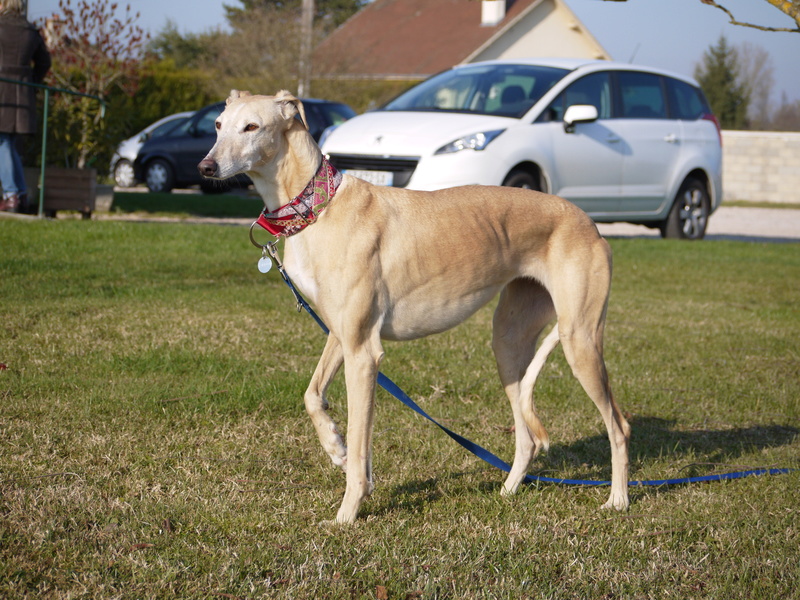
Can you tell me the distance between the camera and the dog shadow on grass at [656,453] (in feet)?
13.7

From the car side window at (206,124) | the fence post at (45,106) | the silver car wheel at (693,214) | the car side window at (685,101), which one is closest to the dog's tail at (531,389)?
the fence post at (45,106)

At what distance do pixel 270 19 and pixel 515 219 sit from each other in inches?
1176

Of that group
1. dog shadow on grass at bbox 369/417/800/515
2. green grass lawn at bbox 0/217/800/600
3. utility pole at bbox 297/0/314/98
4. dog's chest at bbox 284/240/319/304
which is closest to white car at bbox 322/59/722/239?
green grass lawn at bbox 0/217/800/600

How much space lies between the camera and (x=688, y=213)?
1303 centimetres

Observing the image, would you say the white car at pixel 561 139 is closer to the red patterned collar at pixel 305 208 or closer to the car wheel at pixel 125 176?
the red patterned collar at pixel 305 208

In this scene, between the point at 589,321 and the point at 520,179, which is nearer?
the point at 589,321

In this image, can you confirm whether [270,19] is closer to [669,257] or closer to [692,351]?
[669,257]

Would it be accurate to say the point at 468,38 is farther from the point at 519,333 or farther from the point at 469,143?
the point at 519,333

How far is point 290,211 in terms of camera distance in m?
3.58

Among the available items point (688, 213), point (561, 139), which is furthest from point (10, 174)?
point (688, 213)

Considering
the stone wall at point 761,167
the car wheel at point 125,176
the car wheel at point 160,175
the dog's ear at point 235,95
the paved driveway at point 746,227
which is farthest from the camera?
the stone wall at point 761,167

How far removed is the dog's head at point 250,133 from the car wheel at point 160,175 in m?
16.7

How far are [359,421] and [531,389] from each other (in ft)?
3.29

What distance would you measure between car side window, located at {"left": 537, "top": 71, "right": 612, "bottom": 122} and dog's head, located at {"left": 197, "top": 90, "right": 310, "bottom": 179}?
7.00 metres
